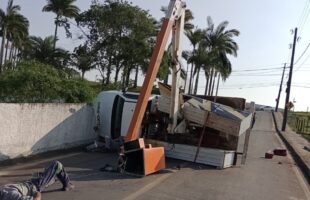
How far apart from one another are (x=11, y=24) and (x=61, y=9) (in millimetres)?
11802

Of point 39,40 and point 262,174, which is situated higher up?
point 39,40

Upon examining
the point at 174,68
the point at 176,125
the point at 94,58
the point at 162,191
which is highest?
the point at 94,58

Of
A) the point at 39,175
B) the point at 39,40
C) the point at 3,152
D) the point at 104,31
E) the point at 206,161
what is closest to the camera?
the point at 39,175

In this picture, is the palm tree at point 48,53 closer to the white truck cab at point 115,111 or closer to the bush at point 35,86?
the bush at point 35,86

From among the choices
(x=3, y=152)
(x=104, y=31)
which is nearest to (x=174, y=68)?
(x=3, y=152)

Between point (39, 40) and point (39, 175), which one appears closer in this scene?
point (39, 175)

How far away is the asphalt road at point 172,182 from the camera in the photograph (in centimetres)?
970

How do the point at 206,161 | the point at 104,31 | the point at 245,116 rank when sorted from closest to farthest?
the point at 206,161 → the point at 245,116 → the point at 104,31

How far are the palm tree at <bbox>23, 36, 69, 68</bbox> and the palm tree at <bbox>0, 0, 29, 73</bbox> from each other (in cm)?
839

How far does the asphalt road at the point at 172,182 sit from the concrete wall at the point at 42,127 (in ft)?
2.35

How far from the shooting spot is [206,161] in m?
15.1

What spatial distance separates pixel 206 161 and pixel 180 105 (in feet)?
6.17

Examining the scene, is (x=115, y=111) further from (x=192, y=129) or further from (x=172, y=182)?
(x=172, y=182)

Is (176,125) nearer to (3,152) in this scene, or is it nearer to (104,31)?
(3,152)
